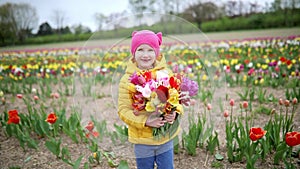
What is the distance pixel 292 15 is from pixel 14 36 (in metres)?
7.29

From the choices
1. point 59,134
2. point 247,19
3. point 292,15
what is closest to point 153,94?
point 59,134

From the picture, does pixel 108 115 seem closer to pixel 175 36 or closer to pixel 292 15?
pixel 175 36

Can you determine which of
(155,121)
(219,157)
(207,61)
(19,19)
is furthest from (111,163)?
(19,19)

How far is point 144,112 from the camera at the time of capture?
1.57 meters

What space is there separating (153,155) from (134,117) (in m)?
0.30

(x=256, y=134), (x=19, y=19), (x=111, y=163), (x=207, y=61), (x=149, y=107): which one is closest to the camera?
(x=149, y=107)

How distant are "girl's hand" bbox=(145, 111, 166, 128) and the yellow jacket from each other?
0.07 ft

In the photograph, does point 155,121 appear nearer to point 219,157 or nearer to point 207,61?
point 207,61

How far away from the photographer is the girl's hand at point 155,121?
1.56 metres

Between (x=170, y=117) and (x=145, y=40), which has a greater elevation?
(x=145, y=40)

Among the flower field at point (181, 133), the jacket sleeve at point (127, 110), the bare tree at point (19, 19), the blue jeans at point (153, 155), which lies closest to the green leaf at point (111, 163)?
the flower field at point (181, 133)

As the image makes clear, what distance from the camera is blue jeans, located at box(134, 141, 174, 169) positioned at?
1.71m

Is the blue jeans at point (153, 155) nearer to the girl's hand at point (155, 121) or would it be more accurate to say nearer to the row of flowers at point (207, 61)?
the girl's hand at point (155, 121)

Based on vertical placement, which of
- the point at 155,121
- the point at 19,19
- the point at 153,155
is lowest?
the point at 153,155
